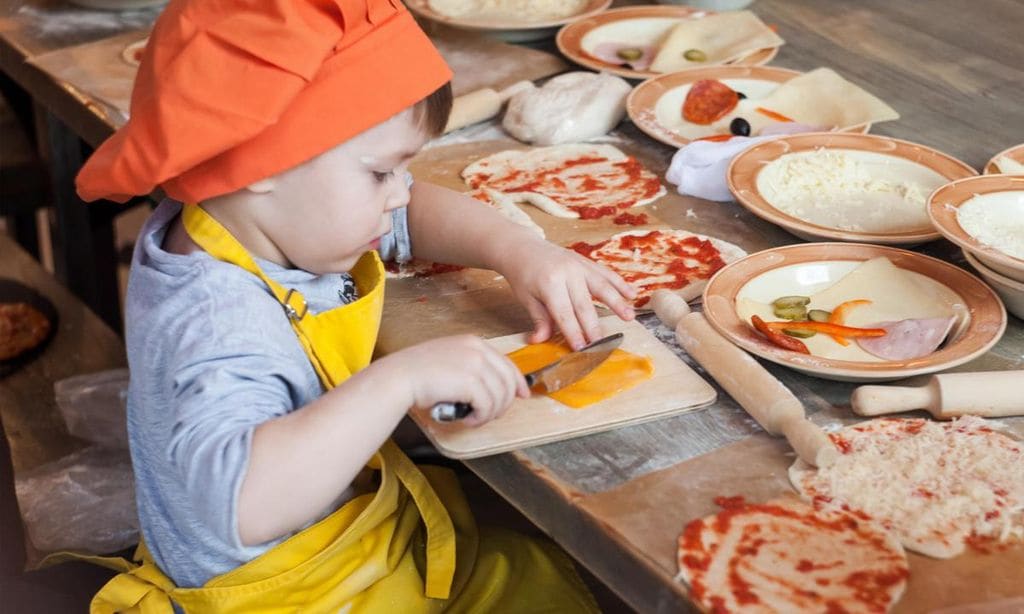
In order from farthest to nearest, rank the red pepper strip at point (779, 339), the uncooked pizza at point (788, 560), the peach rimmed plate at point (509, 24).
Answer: the peach rimmed plate at point (509, 24)
the red pepper strip at point (779, 339)
the uncooked pizza at point (788, 560)

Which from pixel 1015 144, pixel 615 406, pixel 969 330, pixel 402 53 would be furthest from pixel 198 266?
pixel 1015 144

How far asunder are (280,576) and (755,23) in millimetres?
1447

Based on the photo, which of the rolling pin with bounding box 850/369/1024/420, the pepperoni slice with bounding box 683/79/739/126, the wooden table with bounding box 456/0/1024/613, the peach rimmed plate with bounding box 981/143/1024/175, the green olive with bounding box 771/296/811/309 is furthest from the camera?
the pepperoni slice with bounding box 683/79/739/126

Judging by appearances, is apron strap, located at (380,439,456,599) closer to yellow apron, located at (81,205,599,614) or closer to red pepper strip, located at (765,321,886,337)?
yellow apron, located at (81,205,599,614)

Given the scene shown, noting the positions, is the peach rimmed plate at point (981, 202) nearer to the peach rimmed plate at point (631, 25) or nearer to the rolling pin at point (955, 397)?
the rolling pin at point (955, 397)

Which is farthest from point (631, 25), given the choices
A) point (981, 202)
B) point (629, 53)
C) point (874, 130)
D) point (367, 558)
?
point (367, 558)

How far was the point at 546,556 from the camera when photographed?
161 cm

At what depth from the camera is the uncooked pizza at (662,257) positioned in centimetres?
154

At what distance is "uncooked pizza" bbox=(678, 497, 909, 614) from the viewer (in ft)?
3.31

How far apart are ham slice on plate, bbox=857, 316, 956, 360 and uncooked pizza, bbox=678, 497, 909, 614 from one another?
313 millimetres

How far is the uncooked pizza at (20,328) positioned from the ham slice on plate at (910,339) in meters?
1.62

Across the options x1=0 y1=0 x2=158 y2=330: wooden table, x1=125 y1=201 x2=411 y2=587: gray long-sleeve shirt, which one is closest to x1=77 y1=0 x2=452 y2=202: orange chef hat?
x1=125 y1=201 x2=411 y2=587: gray long-sleeve shirt

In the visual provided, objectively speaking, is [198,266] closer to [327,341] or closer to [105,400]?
[327,341]

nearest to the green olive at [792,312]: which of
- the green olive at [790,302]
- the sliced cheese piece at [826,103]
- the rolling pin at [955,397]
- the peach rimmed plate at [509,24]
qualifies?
the green olive at [790,302]
